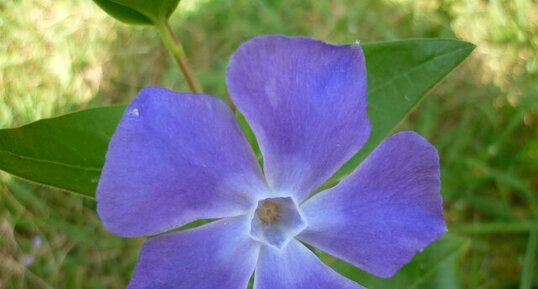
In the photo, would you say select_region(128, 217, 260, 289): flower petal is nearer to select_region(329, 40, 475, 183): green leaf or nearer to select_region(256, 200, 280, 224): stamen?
select_region(256, 200, 280, 224): stamen

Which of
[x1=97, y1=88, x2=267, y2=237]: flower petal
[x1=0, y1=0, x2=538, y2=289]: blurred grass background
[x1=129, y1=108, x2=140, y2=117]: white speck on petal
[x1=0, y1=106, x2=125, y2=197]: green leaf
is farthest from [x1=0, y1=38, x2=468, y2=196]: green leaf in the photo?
[x1=0, y1=0, x2=538, y2=289]: blurred grass background

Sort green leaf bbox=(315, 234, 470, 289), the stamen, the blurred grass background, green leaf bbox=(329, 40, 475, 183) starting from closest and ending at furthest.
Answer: the stamen, green leaf bbox=(329, 40, 475, 183), green leaf bbox=(315, 234, 470, 289), the blurred grass background

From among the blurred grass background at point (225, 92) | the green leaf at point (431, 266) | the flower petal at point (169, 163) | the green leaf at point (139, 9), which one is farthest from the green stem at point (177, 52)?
the blurred grass background at point (225, 92)

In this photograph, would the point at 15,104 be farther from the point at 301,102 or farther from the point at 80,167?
the point at 301,102

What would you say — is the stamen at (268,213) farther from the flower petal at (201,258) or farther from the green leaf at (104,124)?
the green leaf at (104,124)

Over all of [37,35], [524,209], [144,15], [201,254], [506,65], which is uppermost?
[506,65]

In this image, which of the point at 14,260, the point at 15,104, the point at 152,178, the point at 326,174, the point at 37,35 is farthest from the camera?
the point at 37,35

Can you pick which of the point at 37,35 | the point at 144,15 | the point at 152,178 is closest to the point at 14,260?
the point at 37,35
